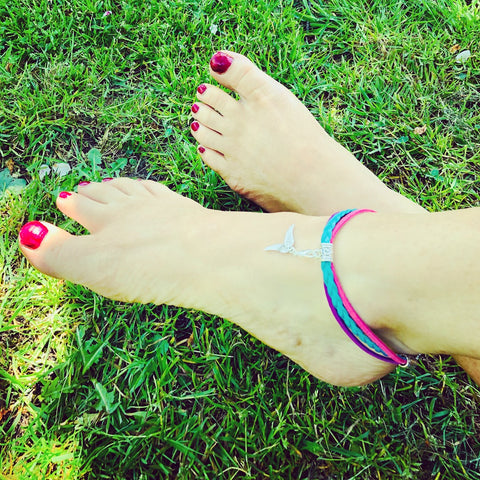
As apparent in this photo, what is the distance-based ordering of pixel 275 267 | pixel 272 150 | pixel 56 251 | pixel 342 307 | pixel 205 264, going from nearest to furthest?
pixel 342 307 < pixel 275 267 < pixel 205 264 < pixel 56 251 < pixel 272 150

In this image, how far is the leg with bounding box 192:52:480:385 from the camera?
1683 mm

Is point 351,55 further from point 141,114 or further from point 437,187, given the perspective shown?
point 141,114

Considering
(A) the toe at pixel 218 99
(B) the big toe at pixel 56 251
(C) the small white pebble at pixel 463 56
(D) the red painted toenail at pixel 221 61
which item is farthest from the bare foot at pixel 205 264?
(C) the small white pebble at pixel 463 56

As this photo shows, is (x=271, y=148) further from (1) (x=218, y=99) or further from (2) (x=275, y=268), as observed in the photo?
(2) (x=275, y=268)

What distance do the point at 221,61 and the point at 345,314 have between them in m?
1.14

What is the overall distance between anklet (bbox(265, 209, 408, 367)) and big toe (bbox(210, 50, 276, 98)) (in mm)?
774

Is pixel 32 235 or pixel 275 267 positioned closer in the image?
pixel 275 267

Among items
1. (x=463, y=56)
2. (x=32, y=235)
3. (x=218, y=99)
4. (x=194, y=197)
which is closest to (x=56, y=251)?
(x=32, y=235)

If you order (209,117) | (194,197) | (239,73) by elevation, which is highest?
(239,73)

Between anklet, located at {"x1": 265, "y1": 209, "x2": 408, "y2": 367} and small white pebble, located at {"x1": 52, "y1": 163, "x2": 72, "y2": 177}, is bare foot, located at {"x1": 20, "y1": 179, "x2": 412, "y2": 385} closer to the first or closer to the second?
anklet, located at {"x1": 265, "y1": 209, "x2": 408, "y2": 367}

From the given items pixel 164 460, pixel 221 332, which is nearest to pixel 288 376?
pixel 221 332

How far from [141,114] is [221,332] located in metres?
0.98

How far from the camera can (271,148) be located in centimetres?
179

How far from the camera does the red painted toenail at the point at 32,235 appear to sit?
5.23ft
